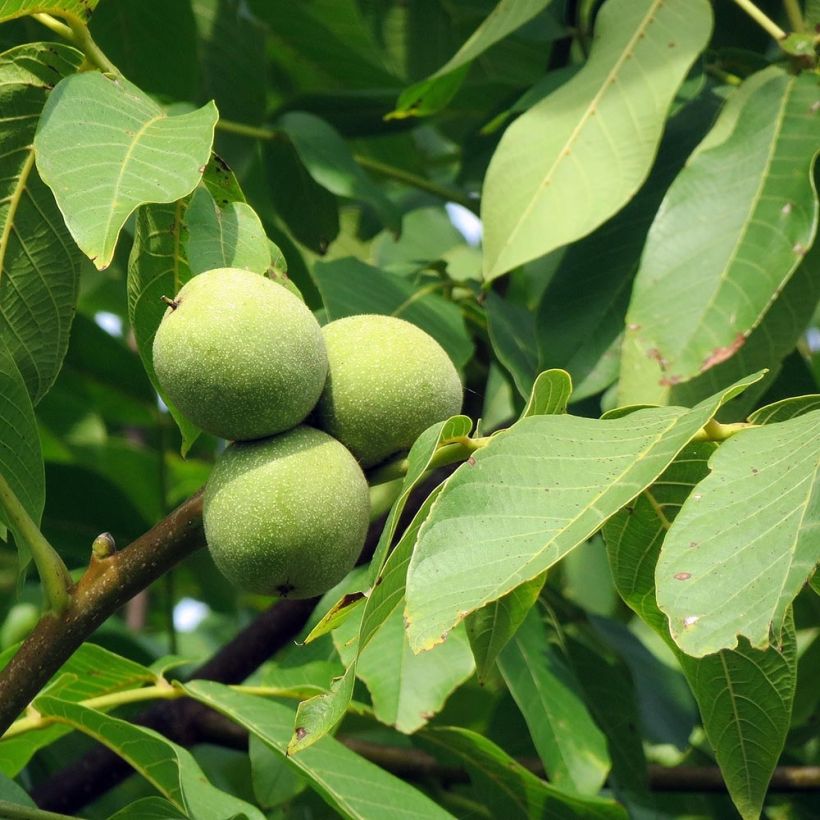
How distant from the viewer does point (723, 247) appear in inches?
54.8

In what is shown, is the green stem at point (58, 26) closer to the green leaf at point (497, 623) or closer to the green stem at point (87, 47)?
the green stem at point (87, 47)

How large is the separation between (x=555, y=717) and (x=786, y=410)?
686mm

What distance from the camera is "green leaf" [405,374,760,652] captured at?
803mm

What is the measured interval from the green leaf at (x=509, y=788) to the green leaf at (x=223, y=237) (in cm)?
62

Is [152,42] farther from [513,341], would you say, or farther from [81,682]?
[81,682]

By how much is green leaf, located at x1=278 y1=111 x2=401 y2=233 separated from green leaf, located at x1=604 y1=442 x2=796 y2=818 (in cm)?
91

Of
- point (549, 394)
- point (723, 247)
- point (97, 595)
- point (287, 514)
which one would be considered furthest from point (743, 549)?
point (723, 247)

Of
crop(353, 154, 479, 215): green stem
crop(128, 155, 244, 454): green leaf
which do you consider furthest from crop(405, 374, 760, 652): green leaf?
crop(353, 154, 479, 215): green stem

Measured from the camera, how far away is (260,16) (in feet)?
7.32

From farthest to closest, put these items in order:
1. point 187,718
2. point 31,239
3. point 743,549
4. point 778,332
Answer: point 187,718 → point 778,332 → point 31,239 → point 743,549

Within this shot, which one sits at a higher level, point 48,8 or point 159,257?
point 48,8

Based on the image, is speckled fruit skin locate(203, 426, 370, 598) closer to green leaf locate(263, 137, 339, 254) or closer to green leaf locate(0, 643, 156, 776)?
green leaf locate(0, 643, 156, 776)

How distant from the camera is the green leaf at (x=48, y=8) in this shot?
1.17m

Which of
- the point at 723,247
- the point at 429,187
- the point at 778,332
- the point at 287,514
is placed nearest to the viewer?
the point at 287,514
